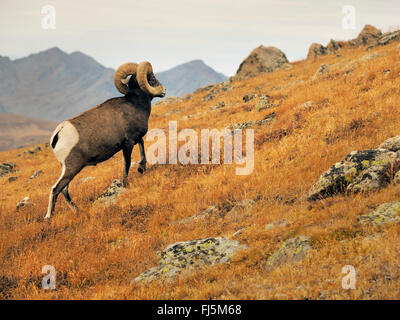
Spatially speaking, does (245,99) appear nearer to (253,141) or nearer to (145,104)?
(253,141)

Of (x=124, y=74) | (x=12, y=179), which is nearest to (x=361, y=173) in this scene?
(x=124, y=74)

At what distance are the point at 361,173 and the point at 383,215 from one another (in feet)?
5.44

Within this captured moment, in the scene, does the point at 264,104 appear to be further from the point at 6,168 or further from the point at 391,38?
the point at 6,168

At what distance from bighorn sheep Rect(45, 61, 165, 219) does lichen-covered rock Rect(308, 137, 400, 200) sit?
6789mm

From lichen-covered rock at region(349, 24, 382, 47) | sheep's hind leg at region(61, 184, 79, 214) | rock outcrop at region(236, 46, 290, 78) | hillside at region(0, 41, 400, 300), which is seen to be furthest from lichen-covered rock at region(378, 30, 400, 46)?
sheep's hind leg at region(61, 184, 79, 214)

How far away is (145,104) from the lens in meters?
13.0

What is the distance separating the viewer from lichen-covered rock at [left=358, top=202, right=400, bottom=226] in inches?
234

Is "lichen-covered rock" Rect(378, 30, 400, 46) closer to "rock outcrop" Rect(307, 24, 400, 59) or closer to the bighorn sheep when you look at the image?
"rock outcrop" Rect(307, 24, 400, 59)

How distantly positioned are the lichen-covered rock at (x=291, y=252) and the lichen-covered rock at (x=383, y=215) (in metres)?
1.11

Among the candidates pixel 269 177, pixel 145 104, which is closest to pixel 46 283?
pixel 269 177

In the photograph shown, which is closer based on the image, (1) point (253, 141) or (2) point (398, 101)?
(2) point (398, 101)

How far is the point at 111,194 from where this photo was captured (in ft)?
39.5

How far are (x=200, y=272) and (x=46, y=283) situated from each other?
3.40 m

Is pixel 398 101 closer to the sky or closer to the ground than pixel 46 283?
closer to the sky
